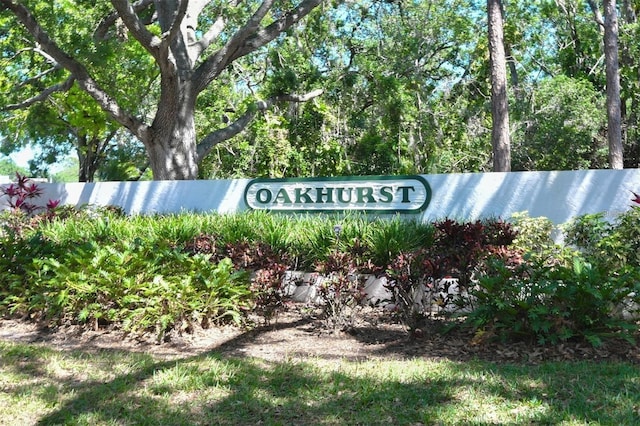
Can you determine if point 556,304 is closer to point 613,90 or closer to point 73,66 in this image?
point 73,66

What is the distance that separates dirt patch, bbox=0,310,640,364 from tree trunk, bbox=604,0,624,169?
12685mm

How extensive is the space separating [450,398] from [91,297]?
420 cm

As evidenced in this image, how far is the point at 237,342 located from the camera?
6566mm

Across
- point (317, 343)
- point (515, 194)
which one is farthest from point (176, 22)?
point (317, 343)

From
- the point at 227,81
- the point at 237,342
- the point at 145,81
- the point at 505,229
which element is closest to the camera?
the point at 237,342

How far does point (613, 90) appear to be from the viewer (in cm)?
1766

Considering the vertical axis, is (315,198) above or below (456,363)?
above

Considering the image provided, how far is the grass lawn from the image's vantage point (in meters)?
4.27

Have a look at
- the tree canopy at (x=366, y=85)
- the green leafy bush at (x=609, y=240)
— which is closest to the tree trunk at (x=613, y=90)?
the tree canopy at (x=366, y=85)

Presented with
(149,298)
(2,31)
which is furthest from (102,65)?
(149,298)

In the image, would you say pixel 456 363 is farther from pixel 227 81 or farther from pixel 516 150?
pixel 227 81

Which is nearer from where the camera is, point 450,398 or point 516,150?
point 450,398

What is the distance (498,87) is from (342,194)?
5.59 meters

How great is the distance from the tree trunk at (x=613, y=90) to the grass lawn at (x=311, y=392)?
13734 millimetres
